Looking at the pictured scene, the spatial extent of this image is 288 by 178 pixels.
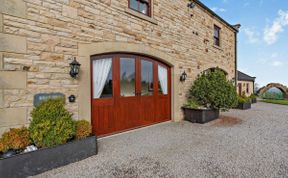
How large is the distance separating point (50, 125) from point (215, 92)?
5.98 m

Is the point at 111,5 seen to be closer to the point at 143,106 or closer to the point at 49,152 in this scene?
the point at 143,106

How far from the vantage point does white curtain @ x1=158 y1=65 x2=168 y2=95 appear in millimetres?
6414

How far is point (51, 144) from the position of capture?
2.95 metres

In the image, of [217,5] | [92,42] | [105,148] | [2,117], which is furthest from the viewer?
[217,5]

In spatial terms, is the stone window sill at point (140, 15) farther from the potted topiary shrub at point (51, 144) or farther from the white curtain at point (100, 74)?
the potted topiary shrub at point (51, 144)

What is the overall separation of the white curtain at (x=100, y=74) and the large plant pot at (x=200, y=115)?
4037 mm

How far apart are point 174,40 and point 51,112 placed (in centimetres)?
542

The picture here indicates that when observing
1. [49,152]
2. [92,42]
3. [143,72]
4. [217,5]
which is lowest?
[49,152]

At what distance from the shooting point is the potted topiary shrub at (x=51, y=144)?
259 centimetres

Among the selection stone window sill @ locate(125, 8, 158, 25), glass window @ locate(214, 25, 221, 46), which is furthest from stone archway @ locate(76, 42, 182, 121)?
glass window @ locate(214, 25, 221, 46)

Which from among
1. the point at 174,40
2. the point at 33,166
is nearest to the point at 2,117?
the point at 33,166

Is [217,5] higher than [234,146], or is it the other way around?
[217,5]

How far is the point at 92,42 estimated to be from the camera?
4297 millimetres

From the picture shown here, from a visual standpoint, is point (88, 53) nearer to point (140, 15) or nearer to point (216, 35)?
point (140, 15)
